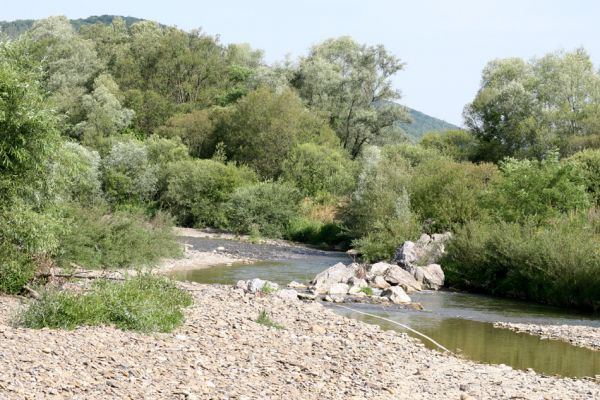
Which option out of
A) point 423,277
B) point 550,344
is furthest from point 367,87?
point 550,344

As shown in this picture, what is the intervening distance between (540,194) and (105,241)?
2100 cm

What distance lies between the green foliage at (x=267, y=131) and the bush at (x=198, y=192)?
7306mm

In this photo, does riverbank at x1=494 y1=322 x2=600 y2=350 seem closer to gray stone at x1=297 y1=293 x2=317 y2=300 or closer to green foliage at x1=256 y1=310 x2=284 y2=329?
gray stone at x1=297 y1=293 x2=317 y2=300

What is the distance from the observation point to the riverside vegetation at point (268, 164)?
61.2 feet

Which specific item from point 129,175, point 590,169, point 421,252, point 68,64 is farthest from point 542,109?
point 68,64

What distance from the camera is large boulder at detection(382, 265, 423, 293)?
31422 millimetres

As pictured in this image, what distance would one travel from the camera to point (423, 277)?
109ft

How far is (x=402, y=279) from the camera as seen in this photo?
31875 millimetres

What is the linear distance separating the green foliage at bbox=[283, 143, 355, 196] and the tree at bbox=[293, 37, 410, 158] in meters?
10.3

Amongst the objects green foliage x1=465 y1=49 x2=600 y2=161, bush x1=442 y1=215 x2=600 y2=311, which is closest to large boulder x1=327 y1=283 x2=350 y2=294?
bush x1=442 y1=215 x2=600 y2=311

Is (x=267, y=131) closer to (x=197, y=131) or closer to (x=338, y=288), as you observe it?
(x=197, y=131)

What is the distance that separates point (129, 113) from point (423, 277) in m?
47.2

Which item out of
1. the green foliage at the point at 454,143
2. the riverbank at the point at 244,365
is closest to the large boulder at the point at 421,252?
the riverbank at the point at 244,365

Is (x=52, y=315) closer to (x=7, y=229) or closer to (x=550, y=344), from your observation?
(x=7, y=229)
